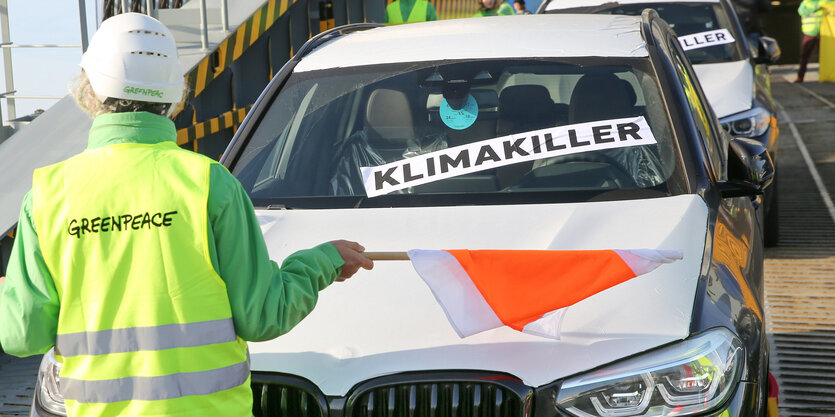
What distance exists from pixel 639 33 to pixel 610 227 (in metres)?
1.25

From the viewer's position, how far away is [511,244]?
2.97 metres

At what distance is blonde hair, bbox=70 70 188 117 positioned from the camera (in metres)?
2.04

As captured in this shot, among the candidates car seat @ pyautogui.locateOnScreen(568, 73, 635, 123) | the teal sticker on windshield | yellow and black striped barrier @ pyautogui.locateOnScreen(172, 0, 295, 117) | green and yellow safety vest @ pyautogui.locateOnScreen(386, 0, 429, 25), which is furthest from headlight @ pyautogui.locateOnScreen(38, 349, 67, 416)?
green and yellow safety vest @ pyautogui.locateOnScreen(386, 0, 429, 25)

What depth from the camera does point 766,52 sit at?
8148 millimetres

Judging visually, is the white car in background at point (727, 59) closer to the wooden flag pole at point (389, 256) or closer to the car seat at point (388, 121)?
the car seat at point (388, 121)

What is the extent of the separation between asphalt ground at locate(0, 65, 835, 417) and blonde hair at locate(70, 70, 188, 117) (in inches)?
116

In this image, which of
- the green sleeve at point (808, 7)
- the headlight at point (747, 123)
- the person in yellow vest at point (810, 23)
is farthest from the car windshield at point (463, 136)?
the green sleeve at point (808, 7)

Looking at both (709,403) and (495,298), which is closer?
(709,403)

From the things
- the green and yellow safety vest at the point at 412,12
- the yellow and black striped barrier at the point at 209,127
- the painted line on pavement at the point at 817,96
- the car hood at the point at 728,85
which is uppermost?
the green and yellow safety vest at the point at 412,12

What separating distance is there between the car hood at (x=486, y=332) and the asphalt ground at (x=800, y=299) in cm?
177

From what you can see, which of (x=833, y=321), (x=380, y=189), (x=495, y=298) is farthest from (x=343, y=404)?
(x=833, y=321)

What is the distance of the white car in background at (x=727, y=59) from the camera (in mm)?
6977

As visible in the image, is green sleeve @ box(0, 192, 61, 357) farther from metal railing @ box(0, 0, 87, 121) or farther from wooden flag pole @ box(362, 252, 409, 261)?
metal railing @ box(0, 0, 87, 121)

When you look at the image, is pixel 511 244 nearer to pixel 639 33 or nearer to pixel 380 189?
pixel 380 189
